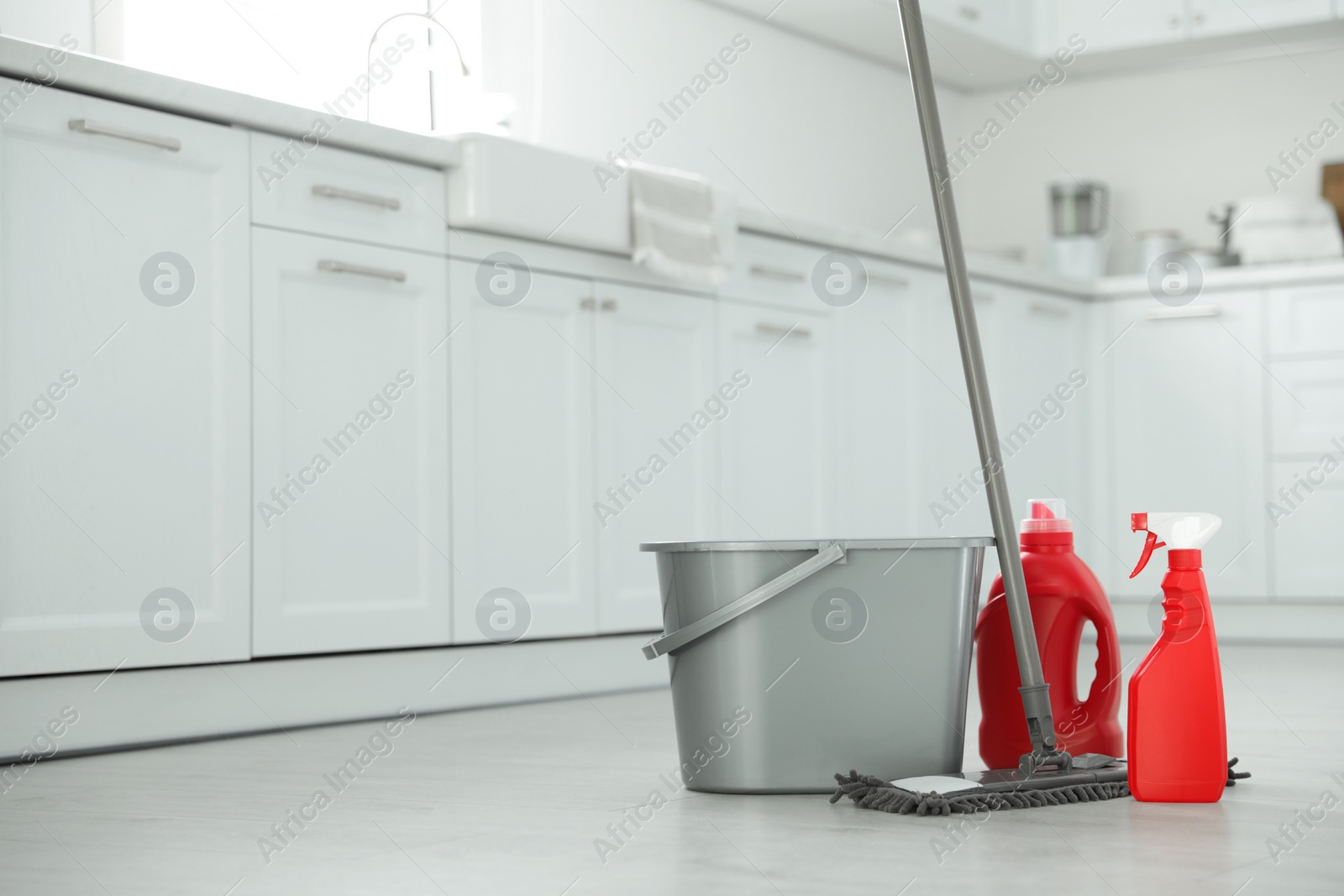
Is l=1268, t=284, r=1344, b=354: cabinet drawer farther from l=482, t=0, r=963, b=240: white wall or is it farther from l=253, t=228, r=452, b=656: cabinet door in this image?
l=253, t=228, r=452, b=656: cabinet door

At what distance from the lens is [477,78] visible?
10.4 feet

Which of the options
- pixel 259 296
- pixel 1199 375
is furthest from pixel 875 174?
pixel 259 296

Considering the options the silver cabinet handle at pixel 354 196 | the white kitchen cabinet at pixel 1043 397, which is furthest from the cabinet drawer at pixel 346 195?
the white kitchen cabinet at pixel 1043 397

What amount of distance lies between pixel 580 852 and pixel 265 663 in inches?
40.1

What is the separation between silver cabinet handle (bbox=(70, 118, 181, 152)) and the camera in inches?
73.5

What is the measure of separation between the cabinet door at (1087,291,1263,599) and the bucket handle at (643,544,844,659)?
2.50 m

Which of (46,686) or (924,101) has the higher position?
(924,101)

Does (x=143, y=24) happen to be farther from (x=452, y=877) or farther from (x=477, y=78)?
(x=452, y=877)

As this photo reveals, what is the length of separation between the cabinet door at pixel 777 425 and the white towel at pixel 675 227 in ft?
0.49

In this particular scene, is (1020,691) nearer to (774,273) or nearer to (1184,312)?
(774,273)

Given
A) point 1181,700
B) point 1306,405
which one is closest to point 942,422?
point 1306,405

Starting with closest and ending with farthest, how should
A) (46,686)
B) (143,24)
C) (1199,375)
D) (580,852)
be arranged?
(580,852), (46,686), (143,24), (1199,375)

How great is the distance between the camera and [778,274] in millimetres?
3031

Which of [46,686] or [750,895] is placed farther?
[46,686]
